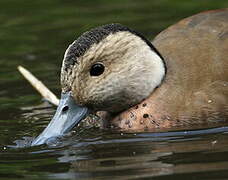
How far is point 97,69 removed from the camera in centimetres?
757

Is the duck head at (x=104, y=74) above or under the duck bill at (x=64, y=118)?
above

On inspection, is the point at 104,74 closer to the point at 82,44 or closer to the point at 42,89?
the point at 82,44

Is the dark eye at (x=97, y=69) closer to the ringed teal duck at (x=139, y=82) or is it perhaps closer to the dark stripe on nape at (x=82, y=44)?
the ringed teal duck at (x=139, y=82)

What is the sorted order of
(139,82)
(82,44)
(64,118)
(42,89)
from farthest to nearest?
(42,89)
(139,82)
(64,118)
(82,44)

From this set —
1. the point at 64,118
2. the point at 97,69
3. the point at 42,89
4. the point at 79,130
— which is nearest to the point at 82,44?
the point at 97,69

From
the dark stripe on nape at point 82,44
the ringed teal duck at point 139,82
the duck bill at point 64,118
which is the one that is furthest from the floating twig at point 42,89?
the dark stripe on nape at point 82,44

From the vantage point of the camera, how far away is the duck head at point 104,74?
7.43m

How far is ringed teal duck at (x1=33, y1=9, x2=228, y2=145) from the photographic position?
24.5 feet

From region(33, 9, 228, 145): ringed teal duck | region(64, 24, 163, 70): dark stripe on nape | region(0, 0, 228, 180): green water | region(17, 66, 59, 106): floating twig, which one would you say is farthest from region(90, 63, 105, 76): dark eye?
region(17, 66, 59, 106): floating twig

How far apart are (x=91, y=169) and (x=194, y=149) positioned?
0.88 metres

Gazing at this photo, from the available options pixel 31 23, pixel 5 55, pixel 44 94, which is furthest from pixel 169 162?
pixel 31 23

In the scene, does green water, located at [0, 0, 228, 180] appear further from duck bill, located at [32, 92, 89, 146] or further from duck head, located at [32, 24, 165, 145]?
duck head, located at [32, 24, 165, 145]

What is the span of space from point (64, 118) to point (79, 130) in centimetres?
34

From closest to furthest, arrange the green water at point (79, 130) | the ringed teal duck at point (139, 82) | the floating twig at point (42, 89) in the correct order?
the green water at point (79, 130)
the ringed teal duck at point (139, 82)
the floating twig at point (42, 89)
